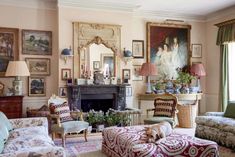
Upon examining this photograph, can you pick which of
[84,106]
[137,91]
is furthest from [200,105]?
[84,106]

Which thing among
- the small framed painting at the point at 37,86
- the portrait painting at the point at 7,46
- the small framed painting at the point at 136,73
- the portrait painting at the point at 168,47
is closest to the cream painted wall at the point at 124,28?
the small framed painting at the point at 136,73

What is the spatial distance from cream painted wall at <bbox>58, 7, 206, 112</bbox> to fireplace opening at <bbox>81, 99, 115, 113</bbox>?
1.69ft

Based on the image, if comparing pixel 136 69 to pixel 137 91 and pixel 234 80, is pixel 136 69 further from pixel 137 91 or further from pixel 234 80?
pixel 234 80

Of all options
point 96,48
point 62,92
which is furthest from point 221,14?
point 62,92

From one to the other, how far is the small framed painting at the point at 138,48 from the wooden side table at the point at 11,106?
3104 millimetres

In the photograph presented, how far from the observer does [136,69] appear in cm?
707

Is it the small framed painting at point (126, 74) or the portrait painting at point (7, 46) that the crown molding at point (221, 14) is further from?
the portrait painting at point (7, 46)

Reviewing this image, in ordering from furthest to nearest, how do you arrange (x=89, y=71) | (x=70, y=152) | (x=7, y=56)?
(x=89, y=71)
(x=7, y=56)
(x=70, y=152)

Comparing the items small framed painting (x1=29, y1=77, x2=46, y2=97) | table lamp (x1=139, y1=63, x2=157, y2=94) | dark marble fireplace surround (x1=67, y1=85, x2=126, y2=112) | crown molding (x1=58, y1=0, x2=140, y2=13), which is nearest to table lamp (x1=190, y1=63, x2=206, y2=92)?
table lamp (x1=139, y1=63, x2=157, y2=94)

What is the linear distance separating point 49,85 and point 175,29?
12.4 feet

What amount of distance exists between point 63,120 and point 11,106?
1.21 metres

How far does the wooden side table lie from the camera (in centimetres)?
543

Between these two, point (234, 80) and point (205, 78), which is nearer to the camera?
point (234, 80)

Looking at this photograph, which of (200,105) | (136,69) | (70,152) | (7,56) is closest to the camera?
(70,152)
